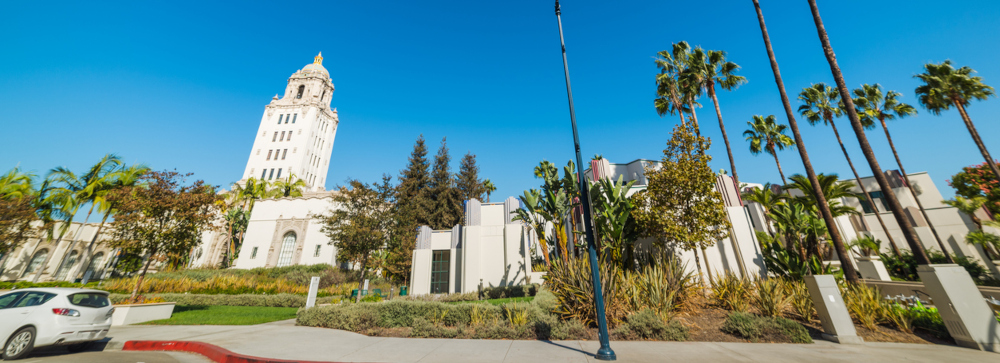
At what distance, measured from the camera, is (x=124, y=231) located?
508 inches

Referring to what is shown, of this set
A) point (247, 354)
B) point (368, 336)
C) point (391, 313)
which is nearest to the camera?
point (247, 354)

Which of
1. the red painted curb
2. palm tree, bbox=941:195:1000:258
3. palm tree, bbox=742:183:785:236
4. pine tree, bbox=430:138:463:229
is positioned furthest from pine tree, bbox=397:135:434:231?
palm tree, bbox=941:195:1000:258

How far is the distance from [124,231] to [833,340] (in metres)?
23.5

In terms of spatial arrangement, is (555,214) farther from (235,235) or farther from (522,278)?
(235,235)

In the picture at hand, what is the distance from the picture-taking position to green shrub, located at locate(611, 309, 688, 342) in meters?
6.83

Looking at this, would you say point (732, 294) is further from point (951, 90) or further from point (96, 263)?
point (96, 263)

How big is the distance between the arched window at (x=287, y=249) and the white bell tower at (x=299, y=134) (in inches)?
663

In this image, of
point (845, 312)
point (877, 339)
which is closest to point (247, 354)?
point (845, 312)

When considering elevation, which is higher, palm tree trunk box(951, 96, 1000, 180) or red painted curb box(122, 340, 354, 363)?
palm tree trunk box(951, 96, 1000, 180)

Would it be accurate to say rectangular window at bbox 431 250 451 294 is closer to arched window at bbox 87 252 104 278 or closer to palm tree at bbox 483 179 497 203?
palm tree at bbox 483 179 497 203

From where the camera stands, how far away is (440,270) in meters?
18.9

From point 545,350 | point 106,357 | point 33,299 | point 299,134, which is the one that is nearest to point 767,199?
point 545,350

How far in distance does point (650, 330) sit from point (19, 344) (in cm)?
1259

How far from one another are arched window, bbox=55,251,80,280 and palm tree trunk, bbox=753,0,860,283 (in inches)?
2126
